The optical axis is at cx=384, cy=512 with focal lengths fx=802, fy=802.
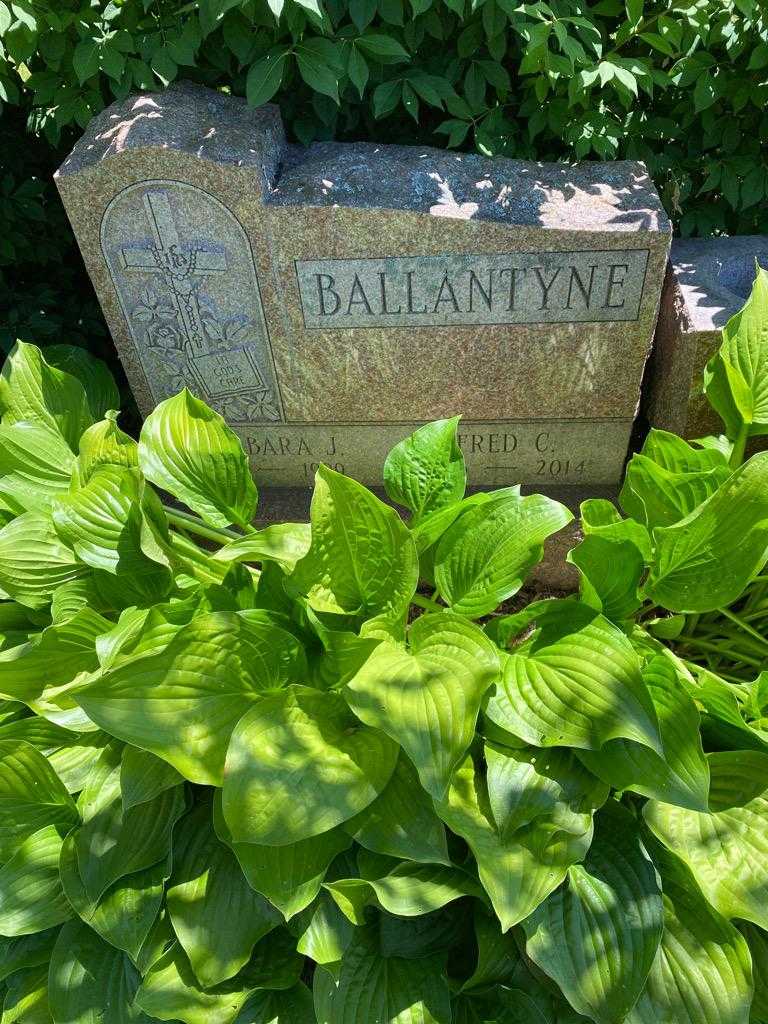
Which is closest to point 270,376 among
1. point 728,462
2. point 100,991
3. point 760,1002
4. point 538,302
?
point 538,302

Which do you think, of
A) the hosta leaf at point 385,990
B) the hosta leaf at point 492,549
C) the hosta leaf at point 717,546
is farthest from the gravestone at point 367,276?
the hosta leaf at point 385,990

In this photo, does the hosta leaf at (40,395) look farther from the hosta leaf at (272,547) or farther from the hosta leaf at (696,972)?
the hosta leaf at (696,972)

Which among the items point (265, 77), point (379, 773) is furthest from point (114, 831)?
point (265, 77)

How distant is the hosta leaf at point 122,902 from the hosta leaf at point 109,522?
60 cm

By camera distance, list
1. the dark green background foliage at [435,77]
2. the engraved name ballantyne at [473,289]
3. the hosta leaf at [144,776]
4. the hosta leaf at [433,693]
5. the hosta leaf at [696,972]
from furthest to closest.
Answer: the engraved name ballantyne at [473,289], the dark green background foliage at [435,77], the hosta leaf at [144,776], the hosta leaf at [696,972], the hosta leaf at [433,693]

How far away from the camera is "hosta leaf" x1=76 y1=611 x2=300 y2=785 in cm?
146

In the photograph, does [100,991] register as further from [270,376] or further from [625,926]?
[270,376]

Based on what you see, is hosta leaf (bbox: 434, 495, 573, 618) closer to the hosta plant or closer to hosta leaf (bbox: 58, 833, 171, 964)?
the hosta plant

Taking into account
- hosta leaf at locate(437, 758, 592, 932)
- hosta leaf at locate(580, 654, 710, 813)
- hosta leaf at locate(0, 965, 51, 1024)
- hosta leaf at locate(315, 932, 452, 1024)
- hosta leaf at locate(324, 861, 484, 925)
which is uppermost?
hosta leaf at locate(580, 654, 710, 813)

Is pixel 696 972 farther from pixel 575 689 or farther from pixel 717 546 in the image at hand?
pixel 717 546

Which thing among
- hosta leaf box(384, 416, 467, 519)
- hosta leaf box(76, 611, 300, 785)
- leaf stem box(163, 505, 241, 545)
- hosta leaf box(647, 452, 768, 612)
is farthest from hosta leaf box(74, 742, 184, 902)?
hosta leaf box(647, 452, 768, 612)

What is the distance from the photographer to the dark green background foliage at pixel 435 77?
2.00 metres

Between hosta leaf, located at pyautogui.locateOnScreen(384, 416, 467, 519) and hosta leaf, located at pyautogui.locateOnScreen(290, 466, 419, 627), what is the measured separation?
331 mm

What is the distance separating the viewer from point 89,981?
1.74 m
